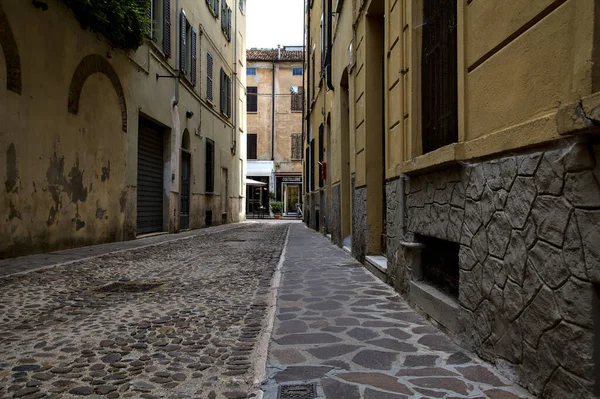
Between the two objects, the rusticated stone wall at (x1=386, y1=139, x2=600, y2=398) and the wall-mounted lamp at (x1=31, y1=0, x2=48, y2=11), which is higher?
the wall-mounted lamp at (x1=31, y1=0, x2=48, y2=11)

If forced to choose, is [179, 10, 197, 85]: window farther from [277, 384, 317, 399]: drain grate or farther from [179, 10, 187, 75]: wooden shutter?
[277, 384, 317, 399]: drain grate

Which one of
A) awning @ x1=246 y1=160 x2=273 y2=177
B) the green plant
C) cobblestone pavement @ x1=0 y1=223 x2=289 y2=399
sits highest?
awning @ x1=246 y1=160 x2=273 y2=177

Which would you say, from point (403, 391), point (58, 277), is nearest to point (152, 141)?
point (58, 277)

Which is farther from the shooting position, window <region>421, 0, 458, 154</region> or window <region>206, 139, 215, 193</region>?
window <region>206, 139, 215, 193</region>

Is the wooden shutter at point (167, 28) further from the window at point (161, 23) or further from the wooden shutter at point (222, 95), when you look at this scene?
the wooden shutter at point (222, 95)

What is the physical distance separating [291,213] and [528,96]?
31584 mm

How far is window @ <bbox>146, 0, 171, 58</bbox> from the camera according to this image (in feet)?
39.9

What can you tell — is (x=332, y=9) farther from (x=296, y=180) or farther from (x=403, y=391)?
(x=296, y=180)

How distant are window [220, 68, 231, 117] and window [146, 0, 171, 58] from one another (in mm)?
6926

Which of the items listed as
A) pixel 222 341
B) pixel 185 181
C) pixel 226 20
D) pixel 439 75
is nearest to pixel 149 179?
pixel 185 181

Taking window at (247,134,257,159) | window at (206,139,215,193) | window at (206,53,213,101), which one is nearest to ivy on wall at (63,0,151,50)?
window at (206,53,213,101)

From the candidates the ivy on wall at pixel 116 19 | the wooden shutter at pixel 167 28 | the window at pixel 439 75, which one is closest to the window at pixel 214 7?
the wooden shutter at pixel 167 28

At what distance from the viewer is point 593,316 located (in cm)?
159

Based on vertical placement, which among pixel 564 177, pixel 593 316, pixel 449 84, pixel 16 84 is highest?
pixel 16 84
